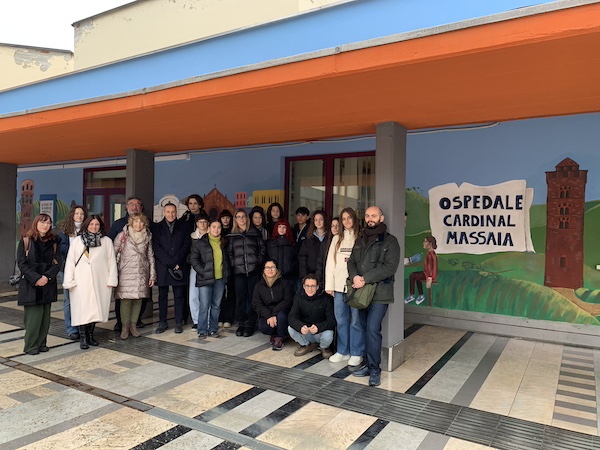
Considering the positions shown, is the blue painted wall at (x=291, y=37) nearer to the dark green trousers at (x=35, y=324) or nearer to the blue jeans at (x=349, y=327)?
the blue jeans at (x=349, y=327)

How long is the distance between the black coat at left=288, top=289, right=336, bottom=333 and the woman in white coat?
221 cm

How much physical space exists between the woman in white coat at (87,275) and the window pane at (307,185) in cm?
350

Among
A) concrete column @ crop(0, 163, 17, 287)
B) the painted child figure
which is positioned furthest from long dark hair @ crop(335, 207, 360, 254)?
concrete column @ crop(0, 163, 17, 287)

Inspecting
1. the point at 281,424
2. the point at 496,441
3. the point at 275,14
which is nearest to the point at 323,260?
the point at 281,424

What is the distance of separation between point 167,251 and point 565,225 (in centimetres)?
511

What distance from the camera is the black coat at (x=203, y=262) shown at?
5.52m

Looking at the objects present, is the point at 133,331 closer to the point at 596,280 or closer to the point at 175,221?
the point at 175,221

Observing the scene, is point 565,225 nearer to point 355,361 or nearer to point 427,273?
point 427,273

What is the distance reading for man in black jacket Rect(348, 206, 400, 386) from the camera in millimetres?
4156

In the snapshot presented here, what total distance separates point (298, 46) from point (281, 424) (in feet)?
11.5

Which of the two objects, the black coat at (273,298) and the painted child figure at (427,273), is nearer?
the black coat at (273,298)

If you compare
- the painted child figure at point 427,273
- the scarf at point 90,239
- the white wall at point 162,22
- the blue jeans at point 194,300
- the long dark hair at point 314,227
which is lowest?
the blue jeans at point 194,300

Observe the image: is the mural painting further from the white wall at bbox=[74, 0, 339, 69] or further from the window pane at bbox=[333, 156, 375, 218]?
the white wall at bbox=[74, 0, 339, 69]

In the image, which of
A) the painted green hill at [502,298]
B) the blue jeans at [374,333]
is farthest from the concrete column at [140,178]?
the painted green hill at [502,298]
